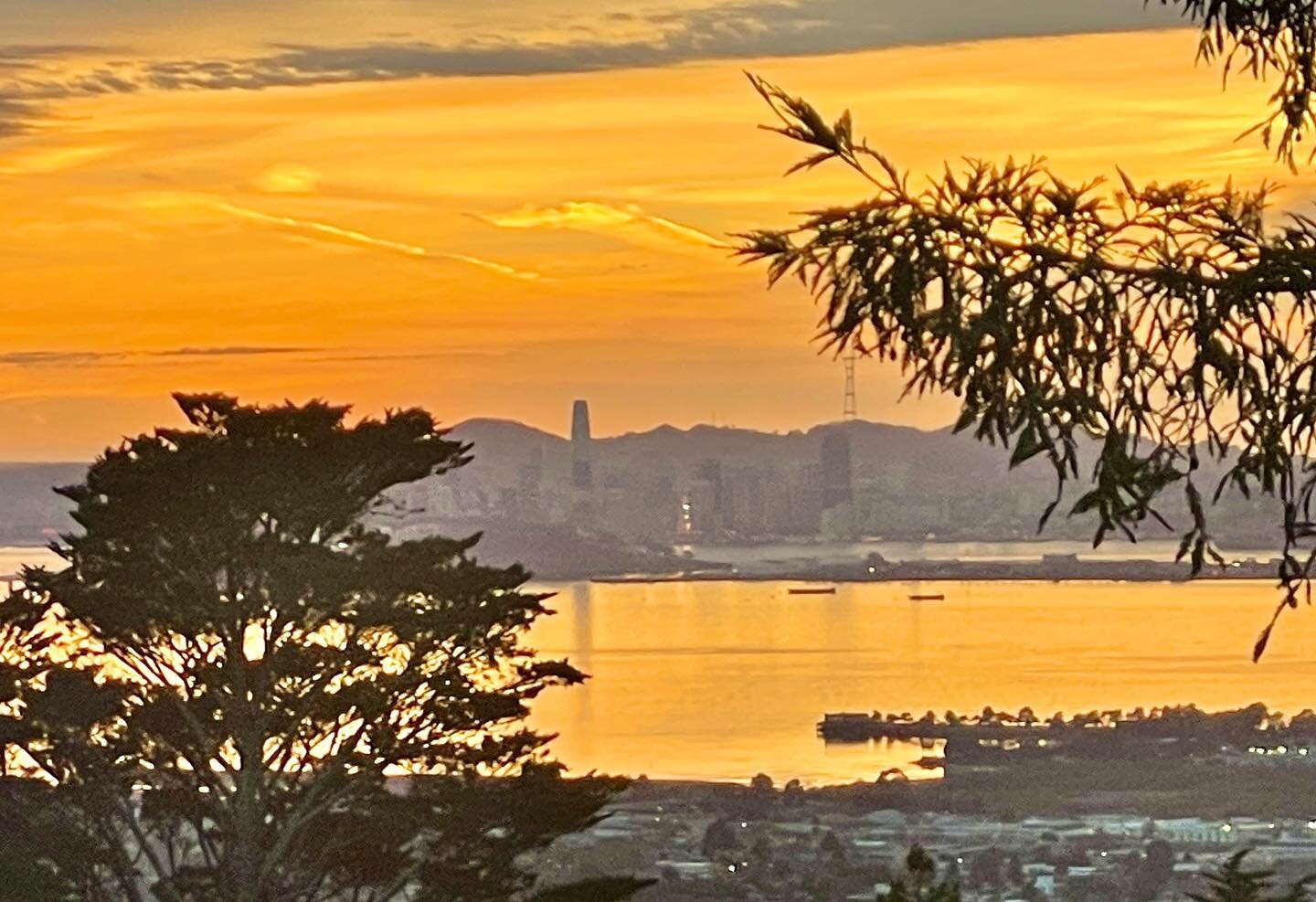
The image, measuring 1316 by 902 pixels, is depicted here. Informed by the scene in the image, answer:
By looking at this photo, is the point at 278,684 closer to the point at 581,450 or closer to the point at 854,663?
the point at 854,663

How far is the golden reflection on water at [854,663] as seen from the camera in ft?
109

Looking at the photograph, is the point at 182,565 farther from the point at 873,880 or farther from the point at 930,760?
the point at 930,760

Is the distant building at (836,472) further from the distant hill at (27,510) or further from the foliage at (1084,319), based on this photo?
the foliage at (1084,319)

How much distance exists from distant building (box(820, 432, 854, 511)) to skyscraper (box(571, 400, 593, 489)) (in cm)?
712

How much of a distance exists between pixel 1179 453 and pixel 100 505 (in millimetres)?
7214

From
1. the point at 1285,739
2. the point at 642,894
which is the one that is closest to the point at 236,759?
the point at 642,894

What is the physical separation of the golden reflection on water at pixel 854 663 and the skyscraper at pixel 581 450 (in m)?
3.59

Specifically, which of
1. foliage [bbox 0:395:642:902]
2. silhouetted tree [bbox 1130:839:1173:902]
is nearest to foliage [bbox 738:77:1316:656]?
foliage [bbox 0:395:642:902]

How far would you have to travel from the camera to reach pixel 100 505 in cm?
973

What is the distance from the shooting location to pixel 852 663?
4928 centimetres

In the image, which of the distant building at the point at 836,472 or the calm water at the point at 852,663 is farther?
the distant building at the point at 836,472

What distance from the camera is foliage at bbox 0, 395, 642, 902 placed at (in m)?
9.36

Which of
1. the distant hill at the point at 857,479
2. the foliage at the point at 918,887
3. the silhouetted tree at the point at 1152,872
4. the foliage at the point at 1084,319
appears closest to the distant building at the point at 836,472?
the distant hill at the point at 857,479

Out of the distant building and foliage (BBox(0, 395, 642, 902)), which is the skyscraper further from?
foliage (BBox(0, 395, 642, 902))
